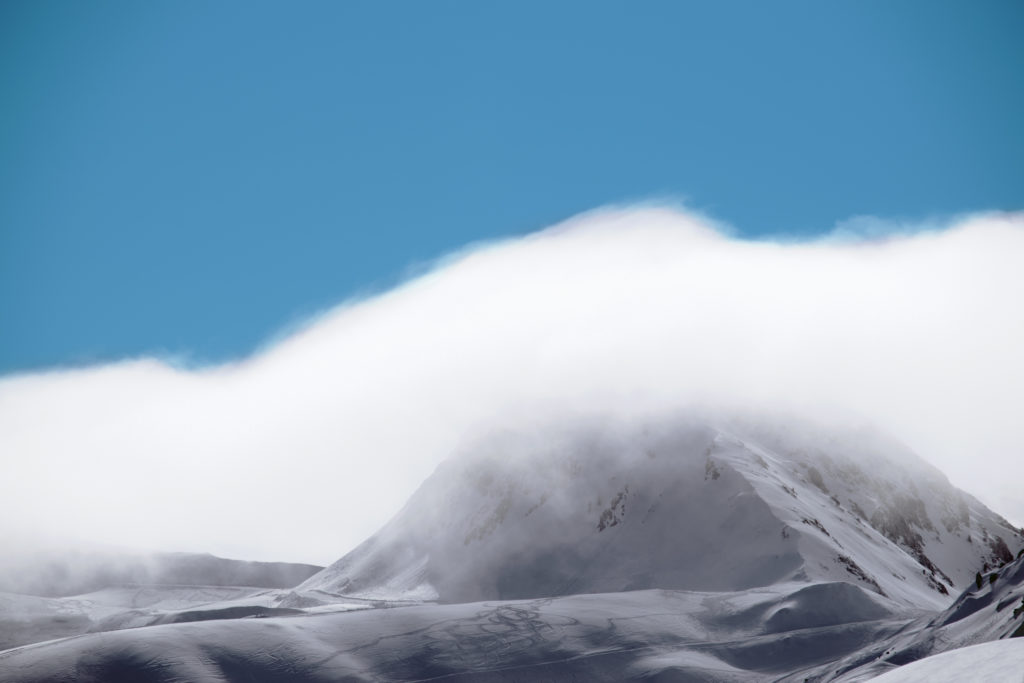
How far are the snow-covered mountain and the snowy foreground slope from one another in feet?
1.02

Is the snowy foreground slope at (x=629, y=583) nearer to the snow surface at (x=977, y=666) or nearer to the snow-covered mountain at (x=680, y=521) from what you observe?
the snow surface at (x=977, y=666)

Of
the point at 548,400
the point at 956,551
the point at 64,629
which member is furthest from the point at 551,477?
the point at 64,629

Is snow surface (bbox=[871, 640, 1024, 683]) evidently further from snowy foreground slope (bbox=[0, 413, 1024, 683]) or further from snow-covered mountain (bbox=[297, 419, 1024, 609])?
snow-covered mountain (bbox=[297, 419, 1024, 609])

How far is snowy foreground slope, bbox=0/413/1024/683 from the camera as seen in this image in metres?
68.9

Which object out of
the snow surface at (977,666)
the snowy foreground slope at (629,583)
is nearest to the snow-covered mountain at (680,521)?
the snowy foreground slope at (629,583)

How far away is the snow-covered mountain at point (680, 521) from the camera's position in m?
105

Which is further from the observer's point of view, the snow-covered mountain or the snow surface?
the snow-covered mountain

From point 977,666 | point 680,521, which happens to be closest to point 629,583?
point 680,521

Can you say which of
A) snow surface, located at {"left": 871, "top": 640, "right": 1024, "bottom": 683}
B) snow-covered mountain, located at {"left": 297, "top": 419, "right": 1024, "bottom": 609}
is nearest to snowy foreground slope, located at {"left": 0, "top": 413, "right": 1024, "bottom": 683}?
snow surface, located at {"left": 871, "top": 640, "right": 1024, "bottom": 683}

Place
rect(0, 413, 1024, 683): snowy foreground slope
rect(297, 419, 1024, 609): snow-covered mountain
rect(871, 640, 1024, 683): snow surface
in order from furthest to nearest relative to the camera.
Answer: rect(297, 419, 1024, 609): snow-covered mountain
rect(0, 413, 1024, 683): snowy foreground slope
rect(871, 640, 1024, 683): snow surface

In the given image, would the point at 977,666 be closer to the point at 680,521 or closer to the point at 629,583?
the point at 629,583

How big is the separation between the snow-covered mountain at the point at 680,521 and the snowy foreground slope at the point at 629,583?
1.02 ft

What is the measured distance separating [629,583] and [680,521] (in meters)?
9.20

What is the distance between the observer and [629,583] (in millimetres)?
111500
